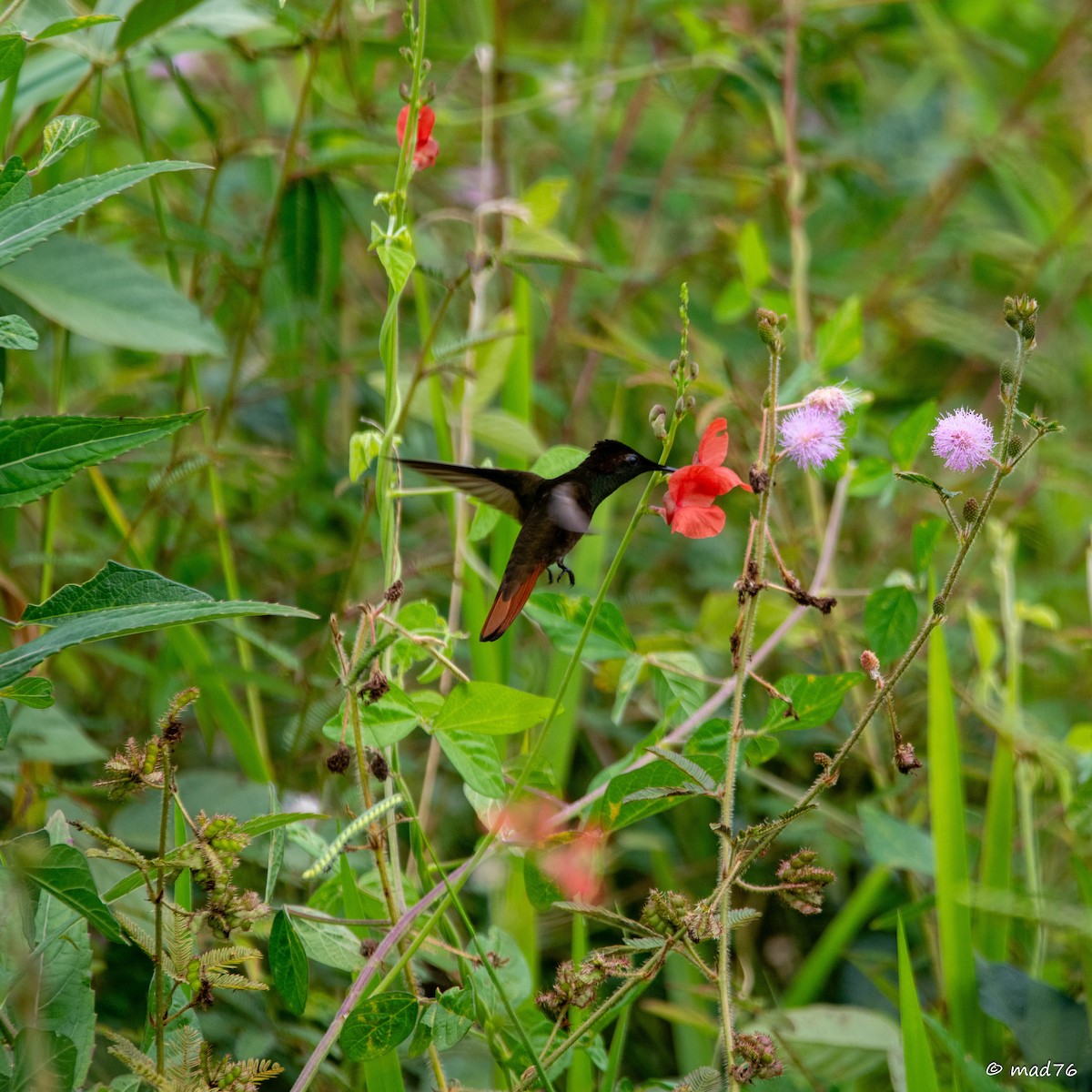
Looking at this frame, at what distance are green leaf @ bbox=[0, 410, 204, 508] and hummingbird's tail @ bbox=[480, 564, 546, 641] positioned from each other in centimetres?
32

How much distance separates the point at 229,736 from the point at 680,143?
137 centimetres

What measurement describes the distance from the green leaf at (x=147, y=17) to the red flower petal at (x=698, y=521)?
820 millimetres

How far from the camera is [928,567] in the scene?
1058 millimetres

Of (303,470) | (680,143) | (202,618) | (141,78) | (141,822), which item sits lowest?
(141,822)

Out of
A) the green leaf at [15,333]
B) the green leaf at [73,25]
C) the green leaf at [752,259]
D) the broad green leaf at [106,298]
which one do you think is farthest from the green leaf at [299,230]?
the green leaf at [15,333]

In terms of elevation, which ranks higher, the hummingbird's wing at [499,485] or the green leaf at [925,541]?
the hummingbird's wing at [499,485]

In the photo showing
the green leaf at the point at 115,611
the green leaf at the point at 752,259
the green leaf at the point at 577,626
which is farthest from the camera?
the green leaf at the point at 752,259

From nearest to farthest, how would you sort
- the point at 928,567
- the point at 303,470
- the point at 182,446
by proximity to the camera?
the point at 928,567 → the point at 182,446 → the point at 303,470

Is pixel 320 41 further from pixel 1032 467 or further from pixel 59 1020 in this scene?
pixel 1032 467

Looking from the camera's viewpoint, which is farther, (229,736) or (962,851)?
(229,736)

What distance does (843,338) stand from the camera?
1297 mm

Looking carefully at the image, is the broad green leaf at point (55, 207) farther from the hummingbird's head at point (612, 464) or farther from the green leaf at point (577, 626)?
the green leaf at point (577, 626)

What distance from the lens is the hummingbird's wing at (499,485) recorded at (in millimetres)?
899

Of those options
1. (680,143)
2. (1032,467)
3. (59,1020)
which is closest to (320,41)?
(680,143)
